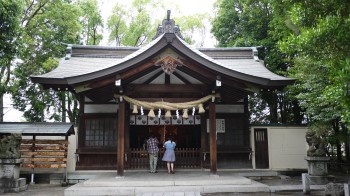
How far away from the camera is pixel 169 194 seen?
26.1 feet

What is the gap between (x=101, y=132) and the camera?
12.6 metres

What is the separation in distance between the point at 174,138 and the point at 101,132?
6.03m

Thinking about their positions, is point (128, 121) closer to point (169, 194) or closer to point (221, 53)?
point (169, 194)

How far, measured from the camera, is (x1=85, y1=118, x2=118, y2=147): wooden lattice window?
12539 millimetres

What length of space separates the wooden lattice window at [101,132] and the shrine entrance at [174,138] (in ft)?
3.26

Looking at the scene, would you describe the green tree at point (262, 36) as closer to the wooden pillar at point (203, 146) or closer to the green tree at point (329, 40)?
the wooden pillar at point (203, 146)

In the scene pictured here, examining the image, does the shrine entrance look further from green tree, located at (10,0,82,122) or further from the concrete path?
green tree, located at (10,0,82,122)

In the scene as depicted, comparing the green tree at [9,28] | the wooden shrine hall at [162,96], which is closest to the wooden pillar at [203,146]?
the wooden shrine hall at [162,96]

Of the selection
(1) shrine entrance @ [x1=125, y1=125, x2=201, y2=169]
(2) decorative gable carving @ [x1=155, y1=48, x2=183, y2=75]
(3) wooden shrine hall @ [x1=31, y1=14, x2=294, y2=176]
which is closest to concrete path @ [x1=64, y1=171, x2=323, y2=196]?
(3) wooden shrine hall @ [x1=31, y1=14, x2=294, y2=176]

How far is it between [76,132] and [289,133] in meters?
9.55

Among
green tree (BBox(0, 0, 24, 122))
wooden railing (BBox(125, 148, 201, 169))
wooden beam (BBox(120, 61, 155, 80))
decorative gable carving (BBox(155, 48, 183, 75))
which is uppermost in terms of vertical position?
green tree (BBox(0, 0, 24, 122))

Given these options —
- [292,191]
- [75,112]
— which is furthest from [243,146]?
[75,112]

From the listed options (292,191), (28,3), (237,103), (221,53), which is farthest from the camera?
(28,3)

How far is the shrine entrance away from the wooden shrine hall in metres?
0.04
